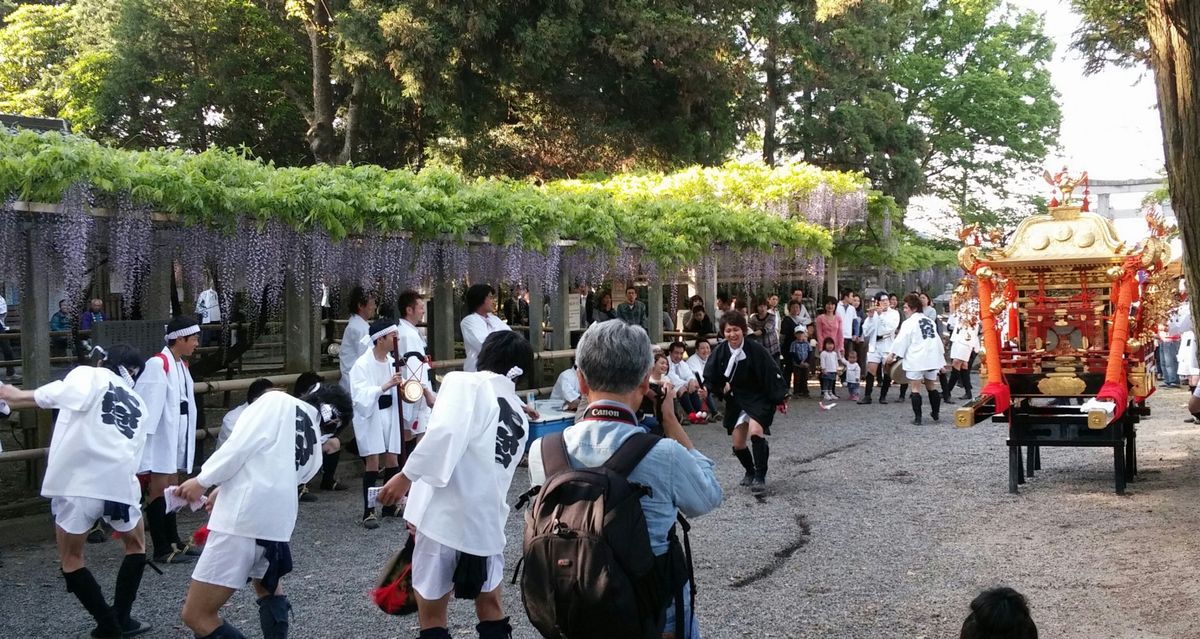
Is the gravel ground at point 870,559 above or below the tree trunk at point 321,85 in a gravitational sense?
below

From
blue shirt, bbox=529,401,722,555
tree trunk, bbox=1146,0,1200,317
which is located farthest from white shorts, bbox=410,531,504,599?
tree trunk, bbox=1146,0,1200,317

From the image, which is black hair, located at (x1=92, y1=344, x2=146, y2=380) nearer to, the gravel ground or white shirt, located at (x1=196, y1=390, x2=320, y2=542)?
the gravel ground

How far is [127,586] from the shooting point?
15.2 feet

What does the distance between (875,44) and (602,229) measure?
681 inches

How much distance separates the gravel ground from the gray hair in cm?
234

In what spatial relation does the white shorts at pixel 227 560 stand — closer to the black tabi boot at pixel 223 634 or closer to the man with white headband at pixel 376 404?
the black tabi boot at pixel 223 634

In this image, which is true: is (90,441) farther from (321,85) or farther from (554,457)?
(321,85)

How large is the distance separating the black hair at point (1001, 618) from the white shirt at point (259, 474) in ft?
8.32

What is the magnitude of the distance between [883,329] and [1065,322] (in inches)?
257

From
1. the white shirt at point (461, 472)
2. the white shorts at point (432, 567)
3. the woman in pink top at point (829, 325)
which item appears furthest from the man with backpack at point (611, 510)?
the woman in pink top at point (829, 325)

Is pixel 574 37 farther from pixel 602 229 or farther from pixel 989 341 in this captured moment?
pixel 989 341

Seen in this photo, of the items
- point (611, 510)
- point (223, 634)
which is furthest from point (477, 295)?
point (611, 510)

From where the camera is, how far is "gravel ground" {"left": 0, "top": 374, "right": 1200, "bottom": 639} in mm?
4926

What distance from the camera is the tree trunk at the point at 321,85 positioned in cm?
1895
